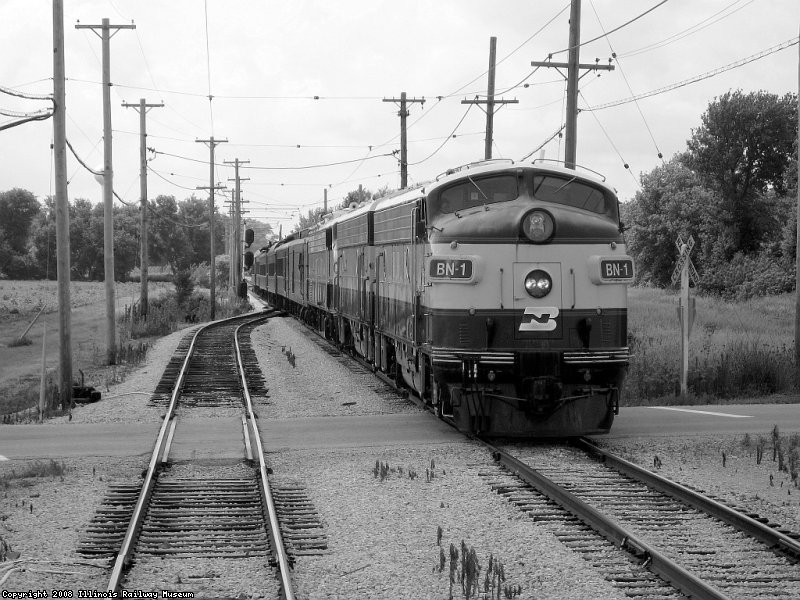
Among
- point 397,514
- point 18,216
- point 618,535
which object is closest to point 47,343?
point 397,514

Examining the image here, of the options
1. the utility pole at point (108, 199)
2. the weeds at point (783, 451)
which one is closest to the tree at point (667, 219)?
the utility pole at point (108, 199)

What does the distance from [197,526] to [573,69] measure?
1522 cm

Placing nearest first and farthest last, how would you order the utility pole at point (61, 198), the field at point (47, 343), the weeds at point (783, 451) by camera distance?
the weeds at point (783, 451), the utility pole at point (61, 198), the field at point (47, 343)

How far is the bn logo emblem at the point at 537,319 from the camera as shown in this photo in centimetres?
1227

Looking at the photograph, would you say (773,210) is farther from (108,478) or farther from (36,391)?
(108,478)

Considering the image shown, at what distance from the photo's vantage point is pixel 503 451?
12.0 m

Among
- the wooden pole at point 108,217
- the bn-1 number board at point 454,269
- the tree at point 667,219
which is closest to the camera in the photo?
the bn-1 number board at point 454,269

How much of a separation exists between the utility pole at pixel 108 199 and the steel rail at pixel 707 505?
701 inches

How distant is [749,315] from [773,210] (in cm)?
1850

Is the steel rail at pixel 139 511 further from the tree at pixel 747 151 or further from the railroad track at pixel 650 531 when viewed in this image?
the tree at pixel 747 151

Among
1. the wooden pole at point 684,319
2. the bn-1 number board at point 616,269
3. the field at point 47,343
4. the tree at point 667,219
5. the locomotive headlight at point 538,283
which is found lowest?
the field at point 47,343

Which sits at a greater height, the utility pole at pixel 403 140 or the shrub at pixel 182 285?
the utility pole at pixel 403 140

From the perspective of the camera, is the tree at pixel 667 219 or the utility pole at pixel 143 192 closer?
the utility pole at pixel 143 192

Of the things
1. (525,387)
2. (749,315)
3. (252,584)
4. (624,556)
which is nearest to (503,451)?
(525,387)
